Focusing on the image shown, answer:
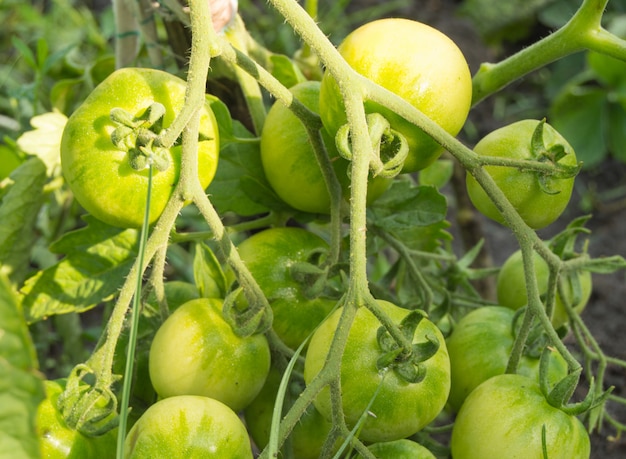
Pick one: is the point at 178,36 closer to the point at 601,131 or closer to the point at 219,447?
the point at 219,447

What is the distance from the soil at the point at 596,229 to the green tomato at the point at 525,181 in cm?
64

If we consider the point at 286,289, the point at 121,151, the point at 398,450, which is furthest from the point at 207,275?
the point at 398,450

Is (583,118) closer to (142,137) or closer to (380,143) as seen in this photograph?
(380,143)

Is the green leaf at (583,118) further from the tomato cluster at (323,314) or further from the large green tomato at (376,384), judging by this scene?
the large green tomato at (376,384)

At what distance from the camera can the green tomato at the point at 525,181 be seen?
822mm

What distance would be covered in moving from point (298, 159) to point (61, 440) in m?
0.42

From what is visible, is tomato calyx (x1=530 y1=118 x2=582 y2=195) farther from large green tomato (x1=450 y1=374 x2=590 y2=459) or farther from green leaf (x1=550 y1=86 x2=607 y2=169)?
green leaf (x1=550 y1=86 x2=607 y2=169)

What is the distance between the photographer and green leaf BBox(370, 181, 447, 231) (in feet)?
3.25

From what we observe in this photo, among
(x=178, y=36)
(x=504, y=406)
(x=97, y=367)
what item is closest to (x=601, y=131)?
(x=178, y=36)

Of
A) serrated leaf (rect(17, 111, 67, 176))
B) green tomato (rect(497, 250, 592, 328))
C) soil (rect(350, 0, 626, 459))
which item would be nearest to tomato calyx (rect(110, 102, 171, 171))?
serrated leaf (rect(17, 111, 67, 176))

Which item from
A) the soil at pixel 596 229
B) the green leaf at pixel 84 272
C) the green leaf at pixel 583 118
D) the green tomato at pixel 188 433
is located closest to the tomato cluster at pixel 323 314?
the green tomato at pixel 188 433

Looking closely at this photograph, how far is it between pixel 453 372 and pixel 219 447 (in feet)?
1.15

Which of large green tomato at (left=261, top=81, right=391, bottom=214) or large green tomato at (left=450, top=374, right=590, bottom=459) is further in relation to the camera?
large green tomato at (left=261, top=81, right=391, bottom=214)

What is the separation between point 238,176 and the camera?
1.00 metres
